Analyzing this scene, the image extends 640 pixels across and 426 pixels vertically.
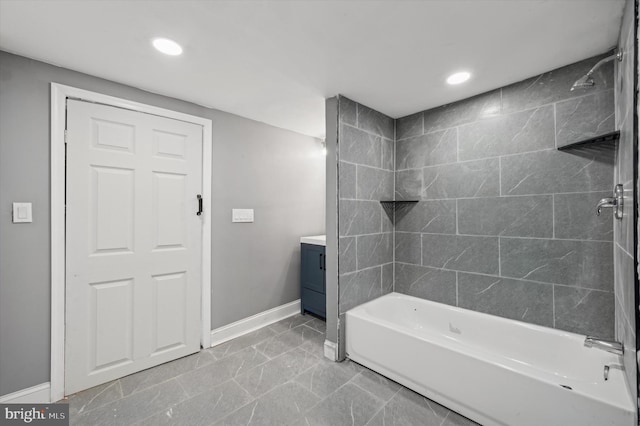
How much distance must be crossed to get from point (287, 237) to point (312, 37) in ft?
7.00

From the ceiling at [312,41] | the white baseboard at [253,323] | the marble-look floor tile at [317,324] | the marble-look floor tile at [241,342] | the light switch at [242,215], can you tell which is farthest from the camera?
the marble-look floor tile at [317,324]

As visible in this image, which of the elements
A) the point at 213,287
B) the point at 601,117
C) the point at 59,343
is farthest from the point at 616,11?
the point at 59,343

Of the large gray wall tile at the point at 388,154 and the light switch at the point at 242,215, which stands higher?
the large gray wall tile at the point at 388,154

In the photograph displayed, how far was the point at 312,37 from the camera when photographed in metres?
1.49

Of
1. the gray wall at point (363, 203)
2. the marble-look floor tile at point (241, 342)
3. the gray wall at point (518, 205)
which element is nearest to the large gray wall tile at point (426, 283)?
the gray wall at point (518, 205)

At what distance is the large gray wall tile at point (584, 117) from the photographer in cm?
164

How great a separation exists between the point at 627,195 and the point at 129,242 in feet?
10.2

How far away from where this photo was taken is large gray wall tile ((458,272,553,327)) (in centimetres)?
187

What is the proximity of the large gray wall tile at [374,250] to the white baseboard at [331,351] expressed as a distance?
0.70 metres

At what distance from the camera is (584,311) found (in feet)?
5.65

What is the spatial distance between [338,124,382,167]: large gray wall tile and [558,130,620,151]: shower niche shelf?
4.45 feet

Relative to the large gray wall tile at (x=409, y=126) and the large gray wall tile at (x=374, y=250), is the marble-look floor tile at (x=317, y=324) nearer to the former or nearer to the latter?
the large gray wall tile at (x=374, y=250)

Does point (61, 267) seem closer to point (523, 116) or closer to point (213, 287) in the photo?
point (213, 287)

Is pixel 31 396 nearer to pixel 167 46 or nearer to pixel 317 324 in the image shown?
pixel 317 324
